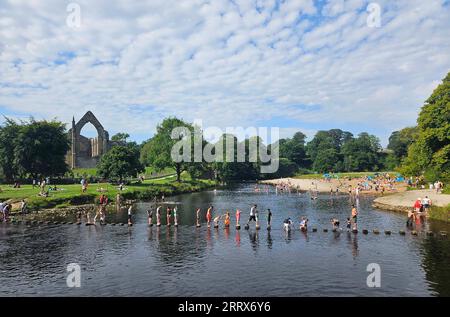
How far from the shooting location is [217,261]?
25.8 meters

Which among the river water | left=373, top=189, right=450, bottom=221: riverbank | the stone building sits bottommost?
the river water

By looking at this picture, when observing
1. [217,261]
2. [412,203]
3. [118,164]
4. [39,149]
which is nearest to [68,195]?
[118,164]

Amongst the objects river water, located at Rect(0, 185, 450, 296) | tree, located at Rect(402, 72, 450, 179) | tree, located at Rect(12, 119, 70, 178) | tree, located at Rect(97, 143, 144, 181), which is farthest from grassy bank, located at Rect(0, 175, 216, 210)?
tree, located at Rect(402, 72, 450, 179)

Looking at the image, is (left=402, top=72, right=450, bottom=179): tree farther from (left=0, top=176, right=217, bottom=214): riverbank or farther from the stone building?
the stone building

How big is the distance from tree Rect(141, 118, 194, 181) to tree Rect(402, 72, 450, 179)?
197ft

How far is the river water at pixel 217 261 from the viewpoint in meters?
20.4

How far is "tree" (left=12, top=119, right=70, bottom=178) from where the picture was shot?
244 ft

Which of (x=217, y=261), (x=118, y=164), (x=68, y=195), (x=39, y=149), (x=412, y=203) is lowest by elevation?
(x=217, y=261)

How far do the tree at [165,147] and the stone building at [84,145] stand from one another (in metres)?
26.0

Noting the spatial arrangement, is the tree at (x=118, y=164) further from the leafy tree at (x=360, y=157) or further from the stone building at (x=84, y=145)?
the leafy tree at (x=360, y=157)

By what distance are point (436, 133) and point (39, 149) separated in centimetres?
7142

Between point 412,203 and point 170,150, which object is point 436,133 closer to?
point 412,203

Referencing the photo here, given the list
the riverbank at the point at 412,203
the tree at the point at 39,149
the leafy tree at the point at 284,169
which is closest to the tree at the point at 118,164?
the tree at the point at 39,149
